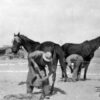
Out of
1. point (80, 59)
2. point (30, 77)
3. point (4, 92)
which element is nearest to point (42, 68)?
point (30, 77)

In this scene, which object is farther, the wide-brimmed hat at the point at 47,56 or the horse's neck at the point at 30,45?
the horse's neck at the point at 30,45

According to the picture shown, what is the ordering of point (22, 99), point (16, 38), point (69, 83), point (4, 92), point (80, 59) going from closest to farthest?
1. point (22, 99)
2. point (16, 38)
3. point (4, 92)
4. point (69, 83)
5. point (80, 59)

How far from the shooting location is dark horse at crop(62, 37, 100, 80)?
17797mm

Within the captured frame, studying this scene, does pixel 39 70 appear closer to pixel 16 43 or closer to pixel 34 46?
pixel 34 46

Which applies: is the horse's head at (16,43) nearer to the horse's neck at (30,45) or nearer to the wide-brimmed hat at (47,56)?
the horse's neck at (30,45)

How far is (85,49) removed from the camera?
17812 mm

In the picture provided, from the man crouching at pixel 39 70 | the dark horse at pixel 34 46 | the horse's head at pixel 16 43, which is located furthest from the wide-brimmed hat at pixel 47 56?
the horse's head at pixel 16 43

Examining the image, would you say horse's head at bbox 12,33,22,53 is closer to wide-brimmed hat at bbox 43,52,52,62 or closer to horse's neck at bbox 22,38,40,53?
horse's neck at bbox 22,38,40,53

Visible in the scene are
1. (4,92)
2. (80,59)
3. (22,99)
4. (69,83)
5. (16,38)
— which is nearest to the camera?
(22,99)

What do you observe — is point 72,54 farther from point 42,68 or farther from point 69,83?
point 42,68

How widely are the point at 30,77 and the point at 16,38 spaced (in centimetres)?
148

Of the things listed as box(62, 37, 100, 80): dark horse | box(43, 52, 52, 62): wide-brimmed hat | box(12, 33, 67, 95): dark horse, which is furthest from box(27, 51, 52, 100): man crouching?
box(62, 37, 100, 80): dark horse

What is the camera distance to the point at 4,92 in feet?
47.1

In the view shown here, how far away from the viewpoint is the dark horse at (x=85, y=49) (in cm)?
1780
